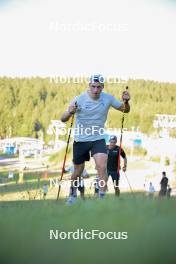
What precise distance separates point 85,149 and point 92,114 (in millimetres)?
276

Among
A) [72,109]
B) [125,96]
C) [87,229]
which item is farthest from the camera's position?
[125,96]

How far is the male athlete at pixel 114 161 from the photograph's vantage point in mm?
5410

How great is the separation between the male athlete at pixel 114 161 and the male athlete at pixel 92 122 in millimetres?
91

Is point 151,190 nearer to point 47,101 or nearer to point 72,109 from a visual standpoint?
point 72,109

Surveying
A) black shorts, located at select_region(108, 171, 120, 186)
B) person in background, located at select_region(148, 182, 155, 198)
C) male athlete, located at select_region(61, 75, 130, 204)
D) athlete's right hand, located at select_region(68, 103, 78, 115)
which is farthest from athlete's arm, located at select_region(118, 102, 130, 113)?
person in background, located at select_region(148, 182, 155, 198)

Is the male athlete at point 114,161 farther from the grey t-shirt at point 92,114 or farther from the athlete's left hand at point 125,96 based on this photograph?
the athlete's left hand at point 125,96

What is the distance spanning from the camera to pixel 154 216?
16.8 feet

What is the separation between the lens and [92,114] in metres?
5.25

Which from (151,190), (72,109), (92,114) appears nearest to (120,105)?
(92,114)

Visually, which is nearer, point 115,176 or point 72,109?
point 72,109

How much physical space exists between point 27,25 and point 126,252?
1696mm

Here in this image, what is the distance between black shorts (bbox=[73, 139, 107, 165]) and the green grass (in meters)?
0.37

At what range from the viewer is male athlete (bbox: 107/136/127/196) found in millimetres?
5410

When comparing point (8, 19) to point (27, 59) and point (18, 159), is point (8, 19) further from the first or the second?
point (18, 159)
